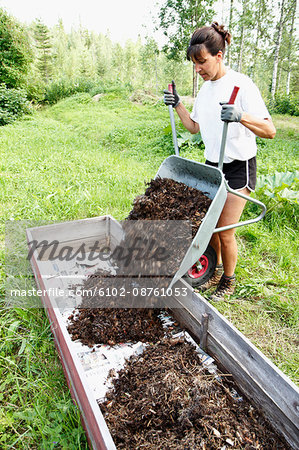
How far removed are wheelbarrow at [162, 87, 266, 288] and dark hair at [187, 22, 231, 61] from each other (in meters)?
0.47

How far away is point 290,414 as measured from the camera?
141 cm

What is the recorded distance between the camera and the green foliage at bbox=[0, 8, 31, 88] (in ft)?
52.3

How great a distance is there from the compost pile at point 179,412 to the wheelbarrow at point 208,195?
0.55m

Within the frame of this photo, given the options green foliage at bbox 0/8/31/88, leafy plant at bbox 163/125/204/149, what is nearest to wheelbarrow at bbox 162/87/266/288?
leafy plant at bbox 163/125/204/149

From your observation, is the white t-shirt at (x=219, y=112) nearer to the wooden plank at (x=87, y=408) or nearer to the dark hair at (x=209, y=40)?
the dark hair at (x=209, y=40)

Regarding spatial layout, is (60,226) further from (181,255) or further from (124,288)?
(181,255)

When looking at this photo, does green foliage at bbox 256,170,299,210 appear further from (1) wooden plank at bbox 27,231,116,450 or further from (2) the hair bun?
(1) wooden plank at bbox 27,231,116,450

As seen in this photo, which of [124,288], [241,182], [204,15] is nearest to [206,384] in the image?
[124,288]

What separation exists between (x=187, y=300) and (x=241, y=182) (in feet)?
3.07

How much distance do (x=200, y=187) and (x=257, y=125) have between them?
1.95ft

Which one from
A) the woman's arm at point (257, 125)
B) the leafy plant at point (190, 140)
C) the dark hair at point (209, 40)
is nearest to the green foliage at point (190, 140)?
the leafy plant at point (190, 140)

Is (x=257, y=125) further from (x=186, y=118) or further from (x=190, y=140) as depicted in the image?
(x=190, y=140)

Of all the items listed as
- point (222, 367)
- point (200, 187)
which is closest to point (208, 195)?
point (200, 187)

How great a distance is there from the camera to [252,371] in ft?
5.40
